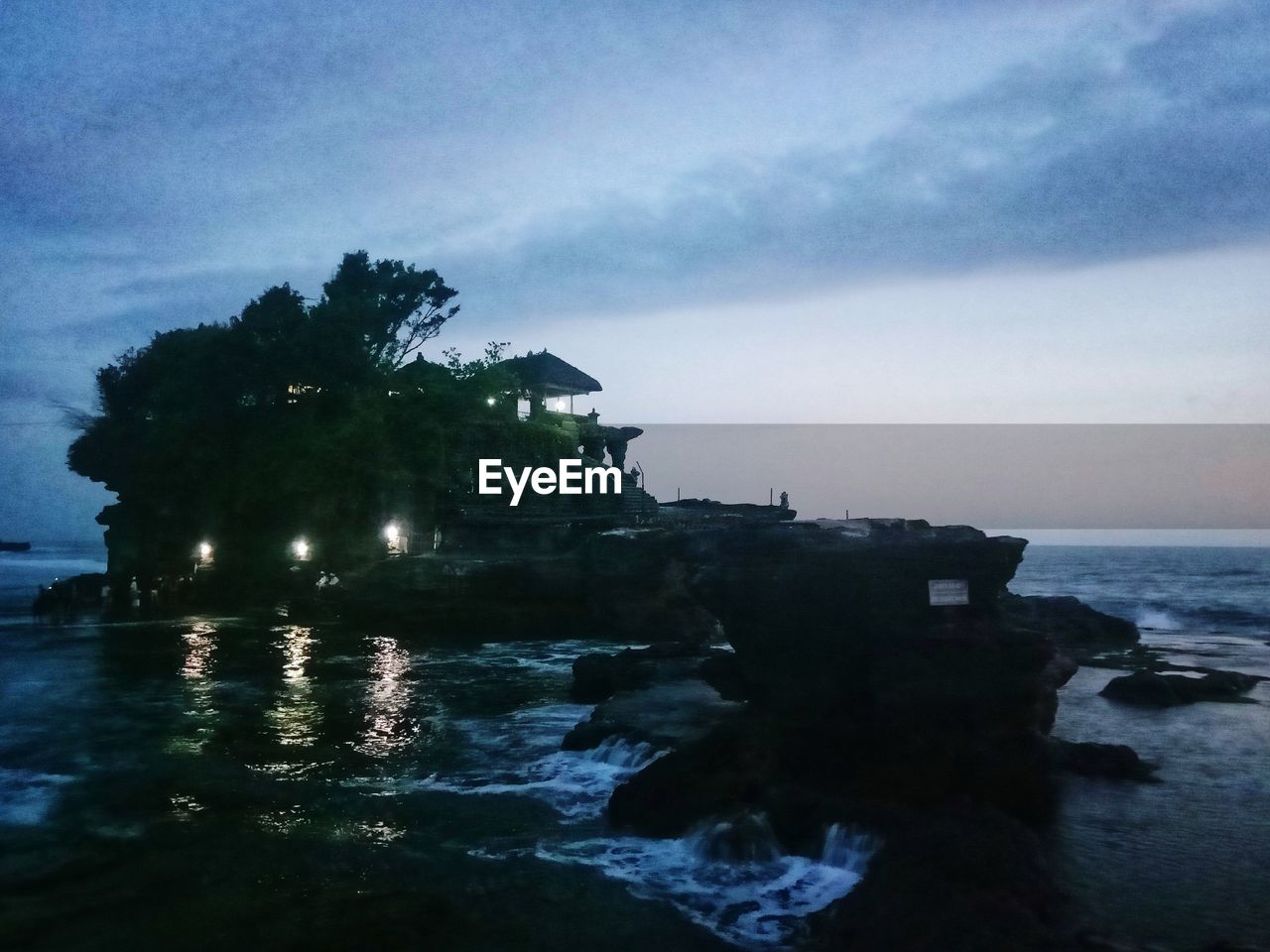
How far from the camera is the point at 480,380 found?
5050 cm

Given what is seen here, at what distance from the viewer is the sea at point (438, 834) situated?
10211 mm

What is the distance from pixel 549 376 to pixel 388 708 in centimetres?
3572

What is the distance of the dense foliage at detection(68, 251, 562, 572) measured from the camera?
46.7 meters

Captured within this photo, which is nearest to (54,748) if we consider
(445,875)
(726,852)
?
(445,875)

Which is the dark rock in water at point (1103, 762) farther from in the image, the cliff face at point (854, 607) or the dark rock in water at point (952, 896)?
the dark rock in water at point (952, 896)

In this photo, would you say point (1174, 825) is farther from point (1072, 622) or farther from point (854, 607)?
point (1072, 622)

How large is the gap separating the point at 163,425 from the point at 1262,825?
54.1 metres

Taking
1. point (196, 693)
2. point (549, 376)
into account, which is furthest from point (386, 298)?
point (196, 693)

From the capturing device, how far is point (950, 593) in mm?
15312

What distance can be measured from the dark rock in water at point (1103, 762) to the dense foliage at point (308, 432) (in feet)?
120

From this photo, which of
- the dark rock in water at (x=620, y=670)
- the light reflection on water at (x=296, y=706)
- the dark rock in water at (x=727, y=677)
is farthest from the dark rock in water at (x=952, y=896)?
the light reflection on water at (x=296, y=706)

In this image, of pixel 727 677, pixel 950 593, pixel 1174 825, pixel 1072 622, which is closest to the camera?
pixel 1174 825

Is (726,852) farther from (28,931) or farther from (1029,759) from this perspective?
(28,931)

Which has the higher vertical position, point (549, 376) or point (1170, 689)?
point (549, 376)
